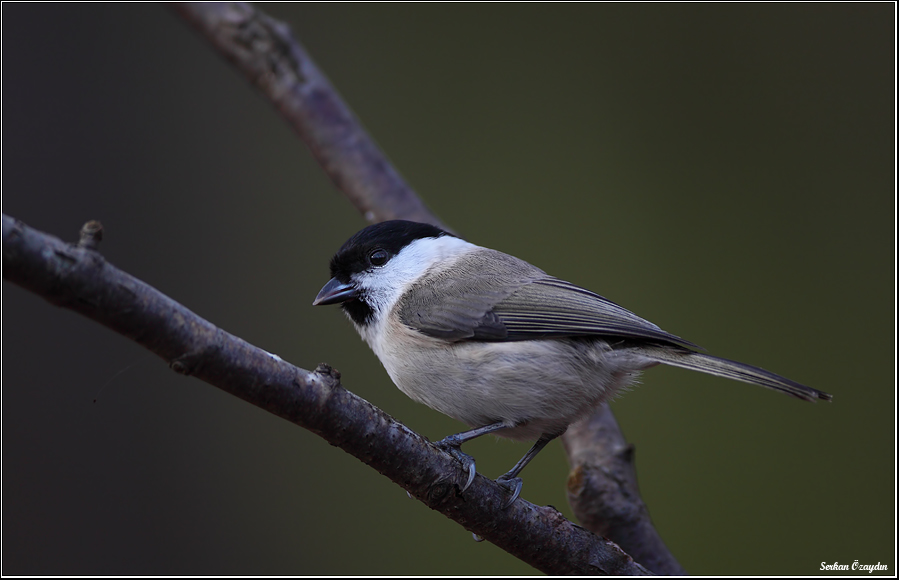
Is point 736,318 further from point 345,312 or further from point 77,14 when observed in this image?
point 77,14

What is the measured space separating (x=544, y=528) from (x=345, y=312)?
836 millimetres

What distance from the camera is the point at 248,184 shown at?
Result: 11.2 feet

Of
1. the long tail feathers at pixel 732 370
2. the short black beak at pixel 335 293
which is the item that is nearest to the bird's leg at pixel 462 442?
the long tail feathers at pixel 732 370

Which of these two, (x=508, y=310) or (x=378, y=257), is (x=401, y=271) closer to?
(x=378, y=257)

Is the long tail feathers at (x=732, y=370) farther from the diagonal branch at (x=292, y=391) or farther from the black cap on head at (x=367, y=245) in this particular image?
the black cap on head at (x=367, y=245)

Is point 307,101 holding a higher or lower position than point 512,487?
higher

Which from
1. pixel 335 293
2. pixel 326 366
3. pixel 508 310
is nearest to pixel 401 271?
pixel 335 293

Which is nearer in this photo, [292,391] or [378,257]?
[292,391]

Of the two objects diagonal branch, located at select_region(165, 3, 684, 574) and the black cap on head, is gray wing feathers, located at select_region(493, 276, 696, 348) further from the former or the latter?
diagonal branch, located at select_region(165, 3, 684, 574)

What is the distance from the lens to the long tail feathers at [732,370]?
1.29 meters

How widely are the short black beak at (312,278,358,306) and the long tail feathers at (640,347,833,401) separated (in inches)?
31.4

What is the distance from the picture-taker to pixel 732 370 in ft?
4.56

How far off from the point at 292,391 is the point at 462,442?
56cm

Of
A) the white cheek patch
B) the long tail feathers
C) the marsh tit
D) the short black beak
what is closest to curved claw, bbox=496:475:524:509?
the marsh tit
